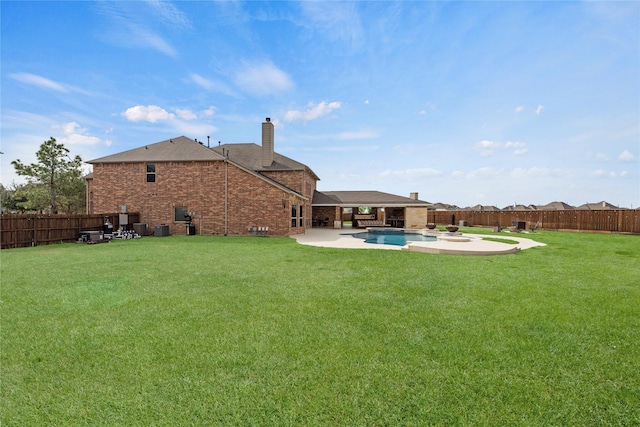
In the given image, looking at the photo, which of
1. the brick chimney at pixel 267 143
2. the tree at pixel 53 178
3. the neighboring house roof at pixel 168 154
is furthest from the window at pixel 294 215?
the tree at pixel 53 178

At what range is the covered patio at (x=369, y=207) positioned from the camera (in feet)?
84.2

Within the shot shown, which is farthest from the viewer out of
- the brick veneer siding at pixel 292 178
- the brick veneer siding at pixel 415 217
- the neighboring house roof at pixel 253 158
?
the brick veneer siding at pixel 415 217

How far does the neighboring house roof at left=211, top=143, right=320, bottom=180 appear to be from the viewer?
74.9 feet

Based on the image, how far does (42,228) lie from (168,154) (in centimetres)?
806

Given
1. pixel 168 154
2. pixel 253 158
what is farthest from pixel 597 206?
pixel 168 154

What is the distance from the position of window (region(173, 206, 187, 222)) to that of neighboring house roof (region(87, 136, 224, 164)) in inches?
124

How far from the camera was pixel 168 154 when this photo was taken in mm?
19172

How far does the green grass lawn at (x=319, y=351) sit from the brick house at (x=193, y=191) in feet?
39.0

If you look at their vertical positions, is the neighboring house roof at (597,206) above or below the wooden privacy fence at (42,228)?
above

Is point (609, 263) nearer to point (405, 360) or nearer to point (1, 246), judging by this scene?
point (405, 360)

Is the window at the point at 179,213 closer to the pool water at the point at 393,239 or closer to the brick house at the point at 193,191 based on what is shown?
the brick house at the point at 193,191

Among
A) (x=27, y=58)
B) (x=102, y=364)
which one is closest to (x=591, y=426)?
(x=102, y=364)

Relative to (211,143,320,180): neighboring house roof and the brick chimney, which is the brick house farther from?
the brick chimney

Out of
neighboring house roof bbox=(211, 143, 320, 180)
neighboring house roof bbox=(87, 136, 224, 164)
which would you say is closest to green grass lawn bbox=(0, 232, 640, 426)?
neighboring house roof bbox=(87, 136, 224, 164)
